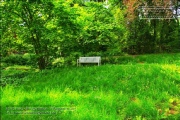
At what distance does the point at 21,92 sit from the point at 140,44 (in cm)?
1037

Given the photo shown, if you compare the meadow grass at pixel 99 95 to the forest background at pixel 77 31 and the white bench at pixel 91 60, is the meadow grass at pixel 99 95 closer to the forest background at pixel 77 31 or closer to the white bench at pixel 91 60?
the white bench at pixel 91 60

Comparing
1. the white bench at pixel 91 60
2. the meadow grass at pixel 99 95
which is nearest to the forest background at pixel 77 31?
the white bench at pixel 91 60

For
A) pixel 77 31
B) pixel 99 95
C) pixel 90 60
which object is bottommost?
pixel 99 95

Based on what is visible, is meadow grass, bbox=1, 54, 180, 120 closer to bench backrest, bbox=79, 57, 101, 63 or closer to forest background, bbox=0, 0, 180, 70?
bench backrest, bbox=79, 57, 101, 63

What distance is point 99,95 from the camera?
19.3ft

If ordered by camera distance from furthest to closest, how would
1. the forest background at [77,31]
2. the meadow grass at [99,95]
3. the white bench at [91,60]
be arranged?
the white bench at [91,60] < the forest background at [77,31] < the meadow grass at [99,95]

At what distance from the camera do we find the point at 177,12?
14.9 meters

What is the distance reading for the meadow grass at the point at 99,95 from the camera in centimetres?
475

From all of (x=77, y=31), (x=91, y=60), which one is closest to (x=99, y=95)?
(x=91, y=60)

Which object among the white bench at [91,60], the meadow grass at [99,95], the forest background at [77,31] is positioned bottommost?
the meadow grass at [99,95]

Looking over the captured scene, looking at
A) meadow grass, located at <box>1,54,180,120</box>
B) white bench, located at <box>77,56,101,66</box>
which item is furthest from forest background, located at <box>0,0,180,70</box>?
meadow grass, located at <box>1,54,180,120</box>

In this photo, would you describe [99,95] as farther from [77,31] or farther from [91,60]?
[77,31]

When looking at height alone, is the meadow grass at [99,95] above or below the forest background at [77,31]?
below

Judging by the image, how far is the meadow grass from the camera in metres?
4.75
